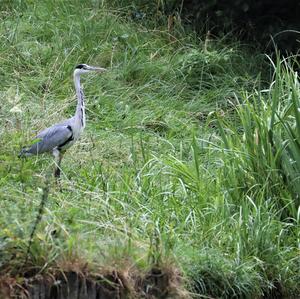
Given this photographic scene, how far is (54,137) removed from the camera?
8.69m

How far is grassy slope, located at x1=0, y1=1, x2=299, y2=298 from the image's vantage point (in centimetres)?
571

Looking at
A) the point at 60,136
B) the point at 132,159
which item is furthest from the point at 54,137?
the point at 132,159

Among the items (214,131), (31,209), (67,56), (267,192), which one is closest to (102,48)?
(67,56)

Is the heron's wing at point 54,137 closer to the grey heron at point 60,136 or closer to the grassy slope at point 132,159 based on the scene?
the grey heron at point 60,136

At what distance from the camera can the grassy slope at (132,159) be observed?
225 inches

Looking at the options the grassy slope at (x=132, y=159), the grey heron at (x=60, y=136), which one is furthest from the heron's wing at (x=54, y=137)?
the grassy slope at (x=132, y=159)

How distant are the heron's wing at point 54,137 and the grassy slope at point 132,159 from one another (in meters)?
0.15

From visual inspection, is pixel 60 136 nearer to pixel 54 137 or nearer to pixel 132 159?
pixel 54 137

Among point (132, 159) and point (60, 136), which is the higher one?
point (60, 136)

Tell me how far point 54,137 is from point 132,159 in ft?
2.29

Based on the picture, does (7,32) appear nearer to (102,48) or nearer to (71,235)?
(102,48)

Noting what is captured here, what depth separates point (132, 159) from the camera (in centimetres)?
873

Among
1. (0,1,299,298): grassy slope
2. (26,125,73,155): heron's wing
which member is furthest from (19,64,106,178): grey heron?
(0,1,299,298): grassy slope

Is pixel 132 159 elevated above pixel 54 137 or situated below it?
below
